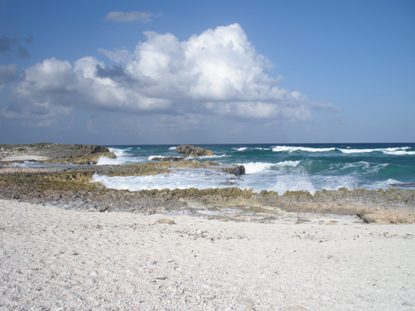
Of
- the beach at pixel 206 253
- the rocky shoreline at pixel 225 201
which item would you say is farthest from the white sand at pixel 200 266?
the rocky shoreline at pixel 225 201

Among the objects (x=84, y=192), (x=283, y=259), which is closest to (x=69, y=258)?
(x=283, y=259)

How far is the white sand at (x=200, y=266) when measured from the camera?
590 cm

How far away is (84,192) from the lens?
19.0 meters

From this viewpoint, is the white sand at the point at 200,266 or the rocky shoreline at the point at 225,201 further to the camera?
the rocky shoreline at the point at 225,201

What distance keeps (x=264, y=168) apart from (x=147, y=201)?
2228 centimetres

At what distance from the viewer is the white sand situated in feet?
19.4

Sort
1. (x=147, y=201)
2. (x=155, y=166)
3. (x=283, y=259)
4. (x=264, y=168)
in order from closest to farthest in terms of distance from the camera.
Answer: (x=283, y=259) < (x=147, y=201) < (x=155, y=166) < (x=264, y=168)

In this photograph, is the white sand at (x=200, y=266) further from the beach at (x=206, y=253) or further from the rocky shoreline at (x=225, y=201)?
the rocky shoreline at (x=225, y=201)

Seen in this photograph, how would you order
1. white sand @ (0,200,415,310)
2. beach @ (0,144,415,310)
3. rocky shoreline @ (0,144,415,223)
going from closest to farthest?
1. white sand @ (0,200,415,310)
2. beach @ (0,144,415,310)
3. rocky shoreline @ (0,144,415,223)

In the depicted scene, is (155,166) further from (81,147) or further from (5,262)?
(81,147)

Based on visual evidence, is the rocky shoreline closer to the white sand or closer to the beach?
the beach

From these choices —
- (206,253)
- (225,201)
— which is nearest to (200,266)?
(206,253)

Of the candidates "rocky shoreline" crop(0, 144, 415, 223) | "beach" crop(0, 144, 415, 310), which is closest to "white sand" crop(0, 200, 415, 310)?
"beach" crop(0, 144, 415, 310)

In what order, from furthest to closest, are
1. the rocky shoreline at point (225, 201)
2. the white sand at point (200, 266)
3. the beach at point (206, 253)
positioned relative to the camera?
the rocky shoreline at point (225, 201), the beach at point (206, 253), the white sand at point (200, 266)
